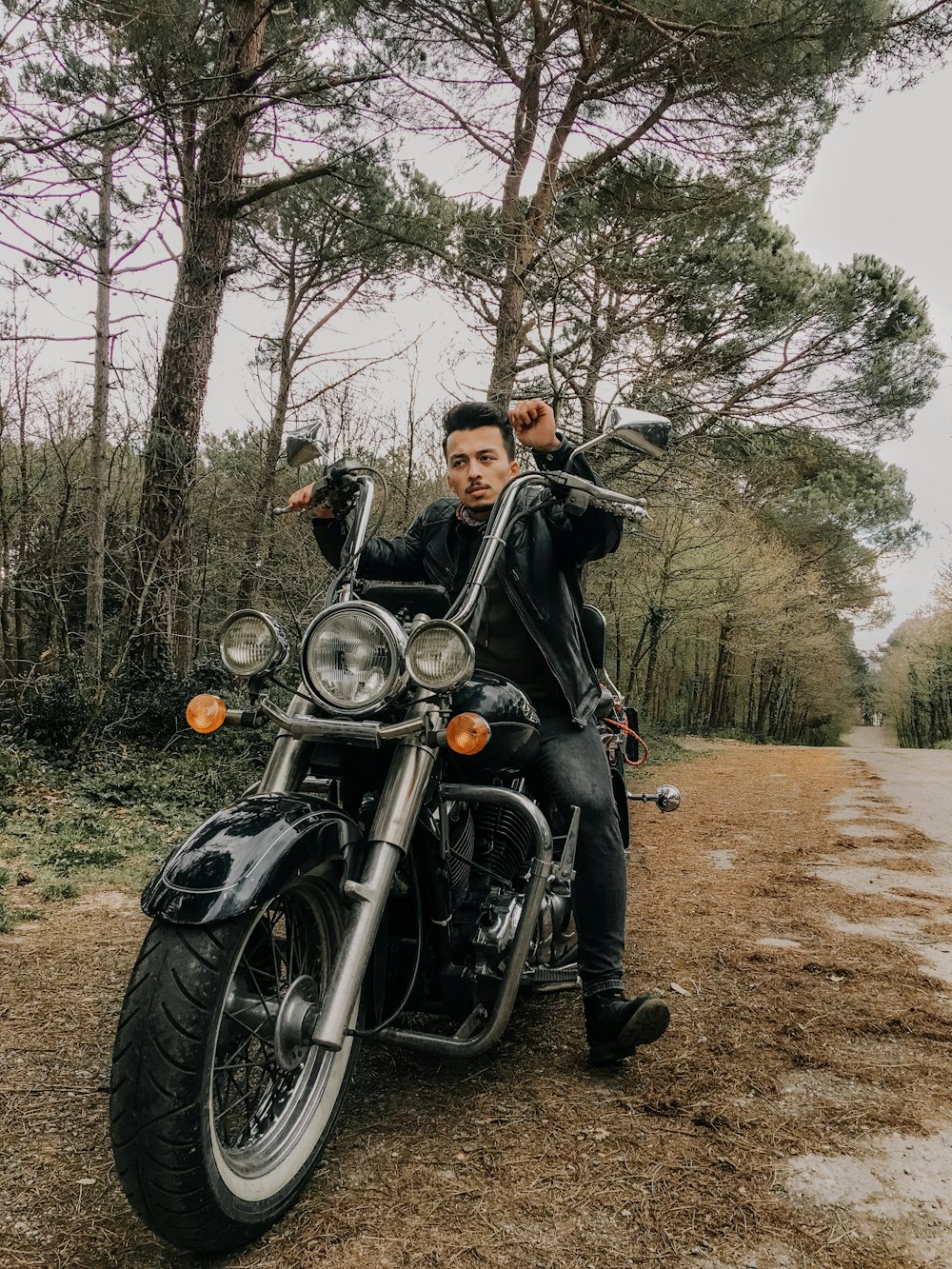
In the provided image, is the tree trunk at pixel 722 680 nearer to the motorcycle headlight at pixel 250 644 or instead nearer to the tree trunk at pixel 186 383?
the tree trunk at pixel 186 383

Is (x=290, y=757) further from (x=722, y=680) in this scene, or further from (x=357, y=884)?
(x=722, y=680)

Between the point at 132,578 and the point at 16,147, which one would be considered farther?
the point at 132,578

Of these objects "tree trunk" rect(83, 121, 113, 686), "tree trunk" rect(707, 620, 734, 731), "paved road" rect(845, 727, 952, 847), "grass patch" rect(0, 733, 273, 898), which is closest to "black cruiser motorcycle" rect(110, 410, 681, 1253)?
"grass patch" rect(0, 733, 273, 898)

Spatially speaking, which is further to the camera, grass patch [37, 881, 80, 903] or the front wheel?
grass patch [37, 881, 80, 903]

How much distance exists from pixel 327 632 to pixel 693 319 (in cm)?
1036

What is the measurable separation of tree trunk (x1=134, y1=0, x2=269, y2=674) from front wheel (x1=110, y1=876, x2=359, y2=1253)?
6.22m

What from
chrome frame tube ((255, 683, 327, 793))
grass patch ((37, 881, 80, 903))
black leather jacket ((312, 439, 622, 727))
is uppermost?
black leather jacket ((312, 439, 622, 727))

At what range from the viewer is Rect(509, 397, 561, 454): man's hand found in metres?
2.45

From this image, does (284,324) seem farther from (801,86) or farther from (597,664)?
(597,664)

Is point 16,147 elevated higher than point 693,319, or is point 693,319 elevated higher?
point 693,319

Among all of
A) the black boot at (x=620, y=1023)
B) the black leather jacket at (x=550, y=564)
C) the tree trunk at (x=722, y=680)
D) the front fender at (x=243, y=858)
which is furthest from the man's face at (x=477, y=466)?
the tree trunk at (x=722, y=680)

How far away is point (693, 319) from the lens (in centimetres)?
1101

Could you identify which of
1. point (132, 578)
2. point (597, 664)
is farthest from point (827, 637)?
point (597, 664)

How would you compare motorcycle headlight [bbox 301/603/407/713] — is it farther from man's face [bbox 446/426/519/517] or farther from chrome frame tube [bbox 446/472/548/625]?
man's face [bbox 446/426/519/517]
